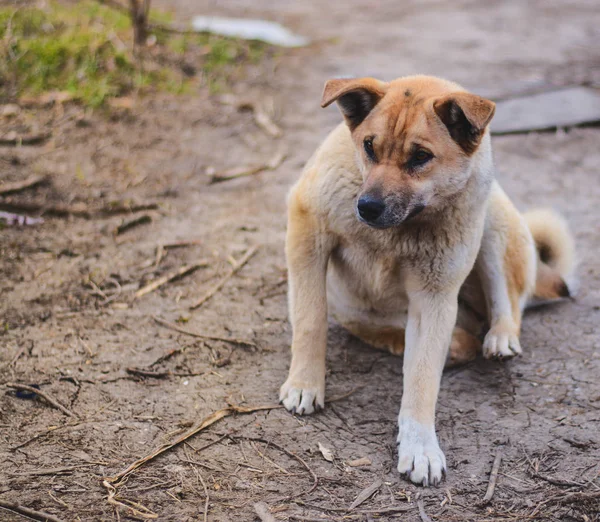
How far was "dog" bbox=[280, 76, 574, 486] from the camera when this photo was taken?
3191 mm

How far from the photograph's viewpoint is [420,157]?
10.5 ft

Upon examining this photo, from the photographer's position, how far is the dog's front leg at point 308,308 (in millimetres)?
3512

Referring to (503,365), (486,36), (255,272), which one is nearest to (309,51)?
(486,36)

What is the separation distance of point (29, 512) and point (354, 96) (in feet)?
7.17

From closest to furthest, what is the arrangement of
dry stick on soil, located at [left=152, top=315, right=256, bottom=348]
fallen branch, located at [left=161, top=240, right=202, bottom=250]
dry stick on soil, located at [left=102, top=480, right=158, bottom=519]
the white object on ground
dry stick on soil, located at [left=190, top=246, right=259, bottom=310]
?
dry stick on soil, located at [left=102, top=480, right=158, bottom=519]
dry stick on soil, located at [left=152, top=315, right=256, bottom=348]
dry stick on soil, located at [left=190, top=246, right=259, bottom=310]
fallen branch, located at [left=161, top=240, right=202, bottom=250]
the white object on ground

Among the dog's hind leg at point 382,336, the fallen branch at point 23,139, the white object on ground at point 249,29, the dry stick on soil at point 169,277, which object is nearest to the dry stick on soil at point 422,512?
the dog's hind leg at point 382,336

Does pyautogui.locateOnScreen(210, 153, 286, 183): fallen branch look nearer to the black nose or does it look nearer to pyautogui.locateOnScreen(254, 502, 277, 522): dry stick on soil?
the black nose

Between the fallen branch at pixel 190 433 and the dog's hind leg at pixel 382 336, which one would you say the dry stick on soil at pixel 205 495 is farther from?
the dog's hind leg at pixel 382 336

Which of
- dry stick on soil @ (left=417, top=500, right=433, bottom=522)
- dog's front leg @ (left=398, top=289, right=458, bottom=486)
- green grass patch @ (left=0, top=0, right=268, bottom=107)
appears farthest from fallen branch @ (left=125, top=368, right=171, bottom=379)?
green grass patch @ (left=0, top=0, right=268, bottom=107)

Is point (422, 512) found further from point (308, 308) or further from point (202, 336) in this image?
point (202, 336)

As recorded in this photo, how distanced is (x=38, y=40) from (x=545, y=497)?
6.86 m

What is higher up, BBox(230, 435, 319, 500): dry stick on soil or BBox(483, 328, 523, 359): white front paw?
BBox(483, 328, 523, 359): white front paw

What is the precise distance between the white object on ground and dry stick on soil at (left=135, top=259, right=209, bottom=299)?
505 cm

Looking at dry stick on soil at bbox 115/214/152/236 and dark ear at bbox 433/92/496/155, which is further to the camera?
dry stick on soil at bbox 115/214/152/236
